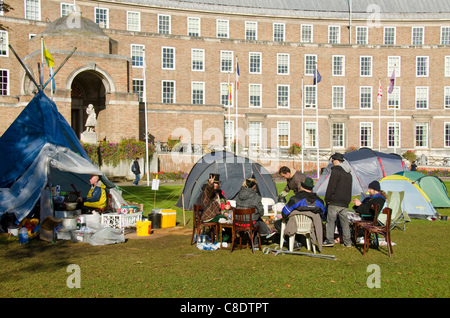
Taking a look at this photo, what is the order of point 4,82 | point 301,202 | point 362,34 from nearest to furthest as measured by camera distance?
point 301,202
point 4,82
point 362,34

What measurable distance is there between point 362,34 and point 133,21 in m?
25.3

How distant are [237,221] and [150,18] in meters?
39.8

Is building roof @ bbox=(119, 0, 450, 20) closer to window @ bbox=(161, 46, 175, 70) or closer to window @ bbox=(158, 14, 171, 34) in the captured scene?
window @ bbox=(158, 14, 171, 34)

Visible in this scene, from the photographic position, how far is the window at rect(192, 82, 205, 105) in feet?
149

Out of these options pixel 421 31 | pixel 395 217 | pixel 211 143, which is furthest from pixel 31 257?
pixel 421 31

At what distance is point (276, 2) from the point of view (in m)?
52.5

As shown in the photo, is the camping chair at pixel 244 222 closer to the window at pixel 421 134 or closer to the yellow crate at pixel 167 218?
the yellow crate at pixel 167 218

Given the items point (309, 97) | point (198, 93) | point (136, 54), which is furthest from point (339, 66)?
point (136, 54)

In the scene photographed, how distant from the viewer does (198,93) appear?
45.4m

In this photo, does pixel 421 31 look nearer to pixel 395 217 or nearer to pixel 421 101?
pixel 421 101

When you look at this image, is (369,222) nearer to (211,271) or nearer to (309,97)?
(211,271)

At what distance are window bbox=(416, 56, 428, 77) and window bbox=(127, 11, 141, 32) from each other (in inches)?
1169

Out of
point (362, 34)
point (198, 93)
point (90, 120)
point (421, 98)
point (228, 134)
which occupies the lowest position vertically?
point (228, 134)

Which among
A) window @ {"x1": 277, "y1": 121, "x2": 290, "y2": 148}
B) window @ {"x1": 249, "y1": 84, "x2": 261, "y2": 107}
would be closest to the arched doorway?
window @ {"x1": 249, "y1": 84, "x2": 261, "y2": 107}
